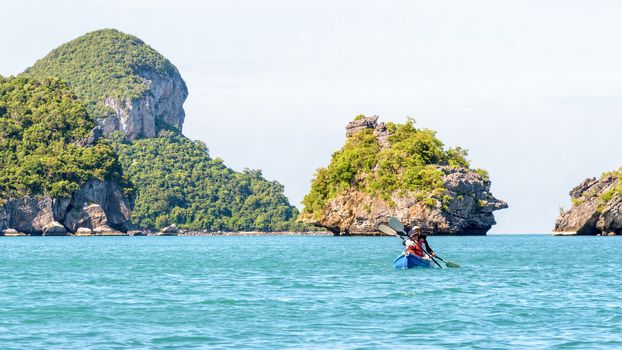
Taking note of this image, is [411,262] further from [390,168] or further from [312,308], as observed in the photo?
[390,168]

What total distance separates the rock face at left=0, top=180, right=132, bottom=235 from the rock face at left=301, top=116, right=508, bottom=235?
44827mm

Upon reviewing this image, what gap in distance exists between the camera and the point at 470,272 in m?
50.9

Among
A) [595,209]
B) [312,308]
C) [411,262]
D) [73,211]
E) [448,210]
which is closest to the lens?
[312,308]

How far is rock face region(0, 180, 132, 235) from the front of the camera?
164250mm

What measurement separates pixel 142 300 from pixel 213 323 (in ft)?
24.4

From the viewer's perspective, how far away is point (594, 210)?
13538 centimetres

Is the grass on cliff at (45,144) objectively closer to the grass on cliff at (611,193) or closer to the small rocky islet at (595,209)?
the small rocky islet at (595,209)

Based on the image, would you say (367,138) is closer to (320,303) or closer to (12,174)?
(12,174)

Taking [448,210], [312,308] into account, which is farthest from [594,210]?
[312,308]

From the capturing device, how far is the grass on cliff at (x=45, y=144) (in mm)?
167125

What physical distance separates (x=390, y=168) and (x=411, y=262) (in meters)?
93.9

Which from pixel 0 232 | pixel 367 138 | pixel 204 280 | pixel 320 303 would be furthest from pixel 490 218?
pixel 320 303

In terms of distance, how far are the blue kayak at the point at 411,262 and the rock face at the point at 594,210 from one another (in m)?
86.2

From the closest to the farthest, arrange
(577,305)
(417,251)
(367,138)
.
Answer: (577,305), (417,251), (367,138)
